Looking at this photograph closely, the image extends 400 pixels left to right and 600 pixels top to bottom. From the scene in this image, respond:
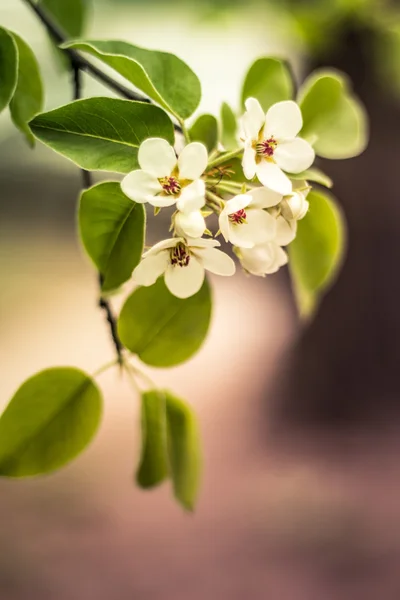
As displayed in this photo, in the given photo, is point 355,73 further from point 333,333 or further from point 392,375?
point 392,375

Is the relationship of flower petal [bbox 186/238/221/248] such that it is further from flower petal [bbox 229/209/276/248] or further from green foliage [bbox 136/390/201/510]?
green foliage [bbox 136/390/201/510]

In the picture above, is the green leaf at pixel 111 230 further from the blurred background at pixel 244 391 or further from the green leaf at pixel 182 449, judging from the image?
the blurred background at pixel 244 391

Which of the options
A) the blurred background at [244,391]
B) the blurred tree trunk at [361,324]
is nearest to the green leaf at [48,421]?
the blurred background at [244,391]

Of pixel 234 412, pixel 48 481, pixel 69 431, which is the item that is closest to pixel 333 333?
pixel 234 412

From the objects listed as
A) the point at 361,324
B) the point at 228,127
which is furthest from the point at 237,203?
the point at 361,324

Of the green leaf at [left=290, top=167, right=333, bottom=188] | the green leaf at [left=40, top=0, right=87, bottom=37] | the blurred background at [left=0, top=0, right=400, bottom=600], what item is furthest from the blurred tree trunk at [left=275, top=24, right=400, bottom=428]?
the green leaf at [left=290, top=167, right=333, bottom=188]

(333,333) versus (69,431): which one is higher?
(69,431)

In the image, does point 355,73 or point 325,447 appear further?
point 325,447
